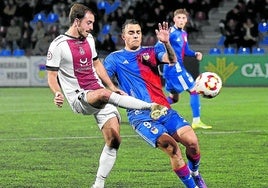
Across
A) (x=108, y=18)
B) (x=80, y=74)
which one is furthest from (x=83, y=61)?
(x=108, y=18)

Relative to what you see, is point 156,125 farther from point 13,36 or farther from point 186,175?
point 13,36

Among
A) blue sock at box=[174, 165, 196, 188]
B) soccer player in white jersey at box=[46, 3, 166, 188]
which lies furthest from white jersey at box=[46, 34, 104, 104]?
blue sock at box=[174, 165, 196, 188]

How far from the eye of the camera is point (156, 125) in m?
8.09

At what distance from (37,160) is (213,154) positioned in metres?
2.59

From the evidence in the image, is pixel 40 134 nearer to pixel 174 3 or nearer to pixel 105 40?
pixel 105 40

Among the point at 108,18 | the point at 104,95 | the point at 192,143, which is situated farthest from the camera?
the point at 108,18

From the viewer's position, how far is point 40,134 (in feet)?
48.1

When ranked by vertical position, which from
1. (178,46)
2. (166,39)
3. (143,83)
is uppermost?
(166,39)

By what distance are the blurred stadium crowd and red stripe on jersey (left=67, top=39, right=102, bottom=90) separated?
2061 centimetres

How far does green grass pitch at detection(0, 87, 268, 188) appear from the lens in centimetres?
934

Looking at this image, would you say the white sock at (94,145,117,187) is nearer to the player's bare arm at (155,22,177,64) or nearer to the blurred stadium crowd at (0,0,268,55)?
the player's bare arm at (155,22,177,64)

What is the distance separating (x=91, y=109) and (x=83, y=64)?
564 mm

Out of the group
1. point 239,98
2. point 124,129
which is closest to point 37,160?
point 124,129

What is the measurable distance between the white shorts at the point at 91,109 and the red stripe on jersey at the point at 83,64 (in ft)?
0.76
